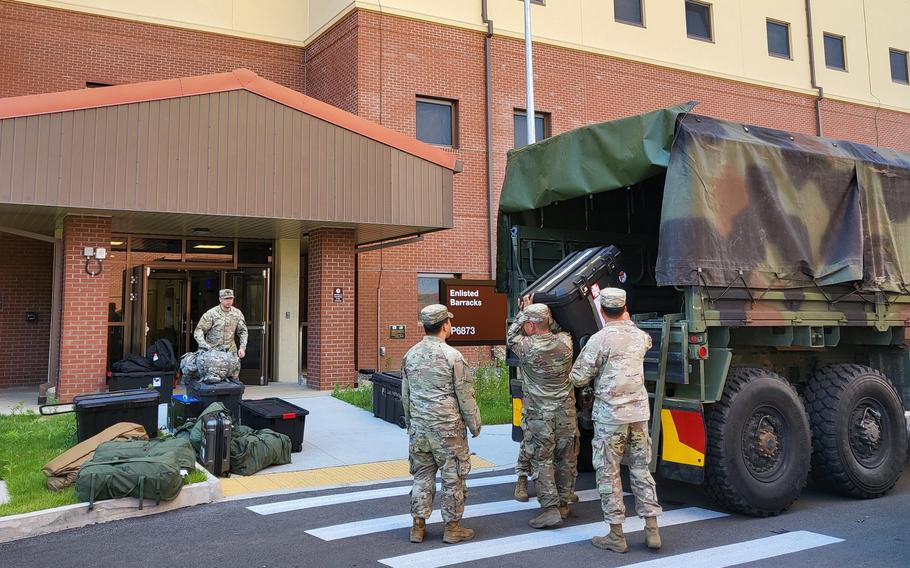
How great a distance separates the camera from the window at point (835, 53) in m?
24.3

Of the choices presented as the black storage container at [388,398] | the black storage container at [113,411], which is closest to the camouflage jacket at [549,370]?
the black storage container at [113,411]

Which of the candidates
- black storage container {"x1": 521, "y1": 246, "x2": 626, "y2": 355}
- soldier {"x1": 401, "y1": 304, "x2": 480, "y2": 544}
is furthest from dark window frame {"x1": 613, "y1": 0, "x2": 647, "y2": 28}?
soldier {"x1": 401, "y1": 304, "x2": 480, "y2": 544}

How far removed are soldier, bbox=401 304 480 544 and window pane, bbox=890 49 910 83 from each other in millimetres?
27129

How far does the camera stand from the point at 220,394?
28.2ft

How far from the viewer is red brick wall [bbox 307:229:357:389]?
13.7m

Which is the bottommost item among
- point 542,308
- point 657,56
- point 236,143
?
point 542,308

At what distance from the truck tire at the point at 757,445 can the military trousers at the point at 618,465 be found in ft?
2.70

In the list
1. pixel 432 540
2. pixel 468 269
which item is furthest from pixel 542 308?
pixel 468 269

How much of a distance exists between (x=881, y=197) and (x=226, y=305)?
7.94 metres

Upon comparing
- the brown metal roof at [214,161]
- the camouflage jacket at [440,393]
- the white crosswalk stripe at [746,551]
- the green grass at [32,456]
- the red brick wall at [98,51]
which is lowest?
the white crosswalk stripe at [746,551]

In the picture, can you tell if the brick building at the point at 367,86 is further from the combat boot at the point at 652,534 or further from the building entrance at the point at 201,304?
the combat boot at the point at 652,534

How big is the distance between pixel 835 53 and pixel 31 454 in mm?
26359

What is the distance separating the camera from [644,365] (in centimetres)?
579

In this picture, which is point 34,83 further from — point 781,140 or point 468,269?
point 781,140
